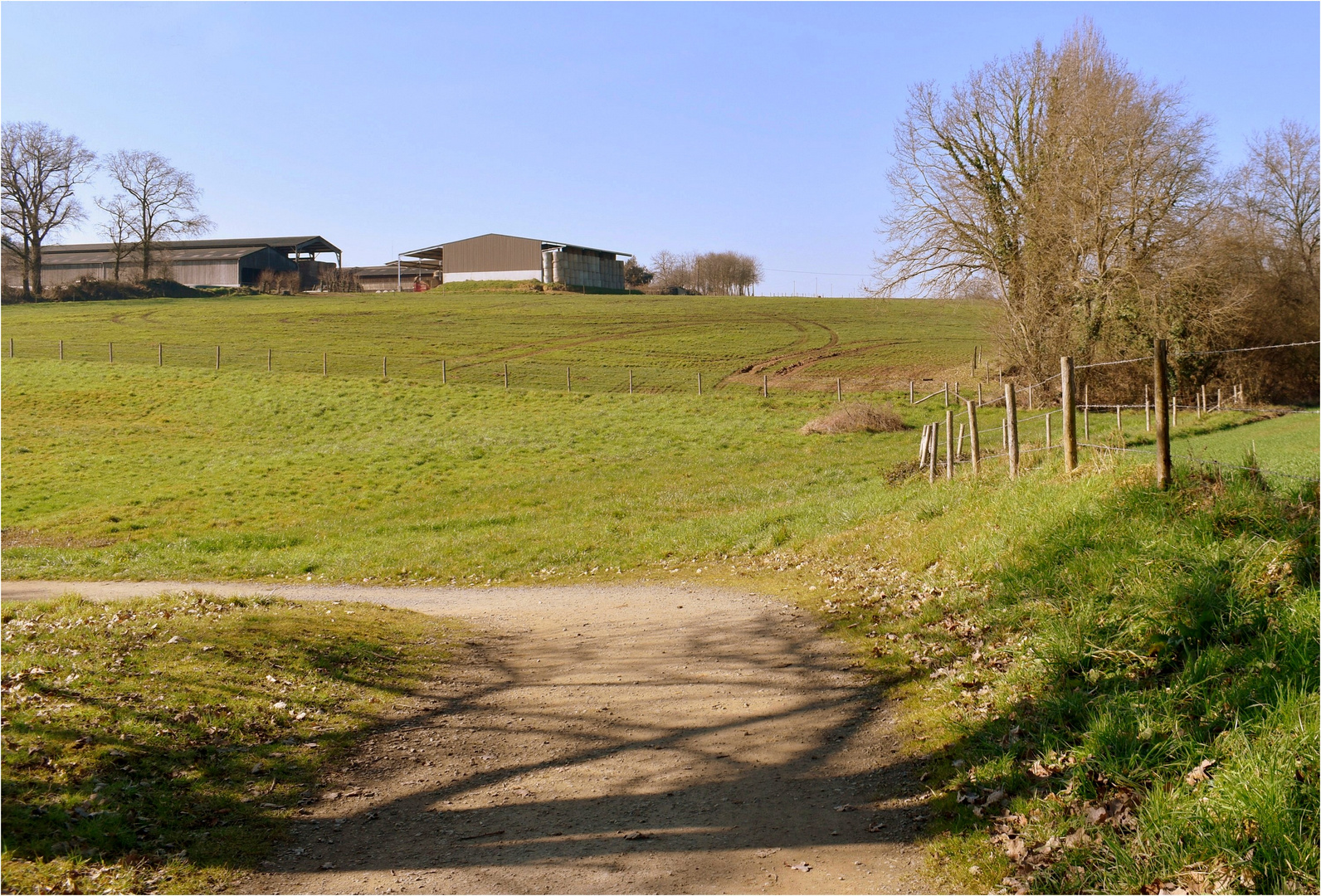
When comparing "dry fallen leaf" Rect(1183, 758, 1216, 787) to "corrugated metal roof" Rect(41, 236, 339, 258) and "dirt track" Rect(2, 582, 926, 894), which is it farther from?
"corrugated metal roof" Rect(41, 236, 339, 258)

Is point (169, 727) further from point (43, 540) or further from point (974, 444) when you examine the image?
point (43, 540)

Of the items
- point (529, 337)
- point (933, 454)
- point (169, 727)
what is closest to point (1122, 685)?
point (169, 727)

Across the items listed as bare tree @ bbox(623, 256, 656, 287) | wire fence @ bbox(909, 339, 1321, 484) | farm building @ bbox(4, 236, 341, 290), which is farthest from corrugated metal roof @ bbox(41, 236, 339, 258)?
wire fence @ bbox(909, 339, 1321, 484)

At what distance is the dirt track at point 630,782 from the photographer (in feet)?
15.8

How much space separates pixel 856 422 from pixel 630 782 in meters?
25.3

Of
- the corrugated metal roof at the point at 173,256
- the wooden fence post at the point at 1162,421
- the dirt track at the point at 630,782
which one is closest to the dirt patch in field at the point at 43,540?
the dirt track at the point at 630,782

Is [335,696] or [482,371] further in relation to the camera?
[482,371]

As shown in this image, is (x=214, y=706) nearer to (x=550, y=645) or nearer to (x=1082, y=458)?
(x=550, y=645)

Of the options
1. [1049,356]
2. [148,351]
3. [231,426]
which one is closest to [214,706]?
[231,426]

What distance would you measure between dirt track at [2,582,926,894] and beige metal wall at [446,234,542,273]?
271ft

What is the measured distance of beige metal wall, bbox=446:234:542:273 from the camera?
3492 inches

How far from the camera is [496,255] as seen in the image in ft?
293

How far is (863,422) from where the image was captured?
30219 mm

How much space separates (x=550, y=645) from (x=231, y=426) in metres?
26.5
